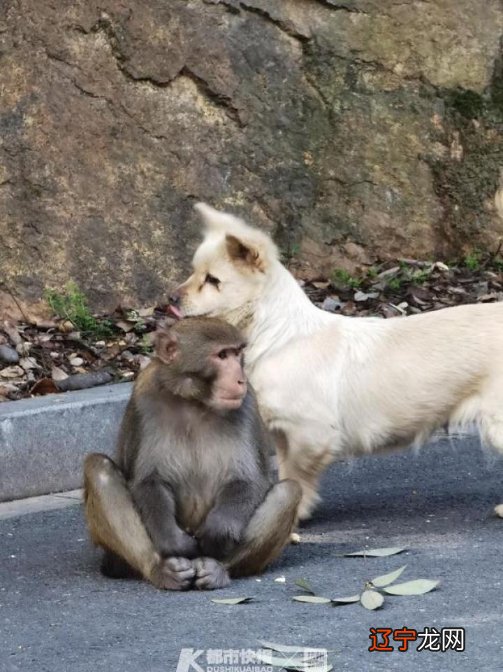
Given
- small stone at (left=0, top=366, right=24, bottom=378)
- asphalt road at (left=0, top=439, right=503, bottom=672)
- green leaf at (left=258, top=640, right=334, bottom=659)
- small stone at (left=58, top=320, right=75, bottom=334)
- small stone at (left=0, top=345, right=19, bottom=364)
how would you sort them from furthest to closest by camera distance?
small stone at (left=58, top=320, right=75, bottom=334), small stone at (left=0, top=345, right=19, bottom=364), small stone at (left=0, top=366, right=24, bottom=378), asphalt road at (left=0, top=439, right=503, bottom=672), green leaf at (left=258, top=640, right=334, bottom=659)

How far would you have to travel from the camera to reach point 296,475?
21.3ft

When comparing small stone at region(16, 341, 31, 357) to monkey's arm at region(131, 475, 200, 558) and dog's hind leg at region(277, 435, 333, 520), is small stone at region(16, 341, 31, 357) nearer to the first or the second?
dog's hind leg at region(277, 435, 333, 520)

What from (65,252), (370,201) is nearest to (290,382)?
(65,252)

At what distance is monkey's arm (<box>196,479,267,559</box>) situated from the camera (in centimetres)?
550

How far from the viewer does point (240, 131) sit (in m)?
9.21

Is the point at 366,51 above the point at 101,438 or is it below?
above

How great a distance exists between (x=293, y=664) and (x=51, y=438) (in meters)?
3.11

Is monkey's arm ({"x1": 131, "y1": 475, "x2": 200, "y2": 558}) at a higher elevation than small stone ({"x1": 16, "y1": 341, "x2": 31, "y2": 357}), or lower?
higher

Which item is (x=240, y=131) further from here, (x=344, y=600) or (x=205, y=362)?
(x=344, y=600)

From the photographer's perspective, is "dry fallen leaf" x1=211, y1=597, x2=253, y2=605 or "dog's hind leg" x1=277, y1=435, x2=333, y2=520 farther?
"dog's hind leg" x1=277, y1=435, x2=333, y2=520

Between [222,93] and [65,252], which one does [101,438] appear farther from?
[222,93]

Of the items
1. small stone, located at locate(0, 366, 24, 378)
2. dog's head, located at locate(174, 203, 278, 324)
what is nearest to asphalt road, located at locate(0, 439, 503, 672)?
dog's head, located at locate(174, 203, 278, 324)

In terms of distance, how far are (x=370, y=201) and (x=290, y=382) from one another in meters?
3.35

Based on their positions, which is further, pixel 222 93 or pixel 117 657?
pixel 222 93
